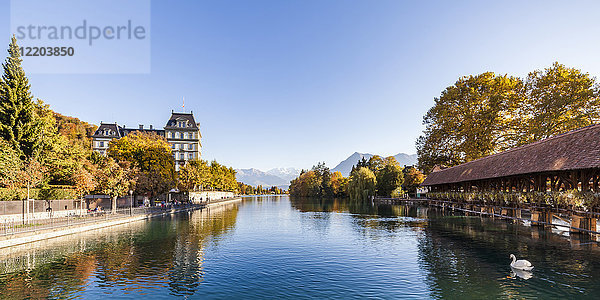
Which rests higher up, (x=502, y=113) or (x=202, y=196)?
(x=502, y=113)

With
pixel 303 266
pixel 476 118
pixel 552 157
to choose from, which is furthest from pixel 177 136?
pixel 552 157

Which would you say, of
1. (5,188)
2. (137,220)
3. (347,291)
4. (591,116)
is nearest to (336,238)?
(347,291)

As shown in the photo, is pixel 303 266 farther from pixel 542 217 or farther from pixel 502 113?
pixel 502 113

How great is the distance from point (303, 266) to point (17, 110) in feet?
120

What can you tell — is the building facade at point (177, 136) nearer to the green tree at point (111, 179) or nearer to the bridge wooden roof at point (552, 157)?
the green tree at point (111, 179)

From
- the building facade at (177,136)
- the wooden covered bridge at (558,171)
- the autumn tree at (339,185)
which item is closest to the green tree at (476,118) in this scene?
the wooden covered bridge at (558,171)

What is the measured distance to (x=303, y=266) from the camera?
1823cm

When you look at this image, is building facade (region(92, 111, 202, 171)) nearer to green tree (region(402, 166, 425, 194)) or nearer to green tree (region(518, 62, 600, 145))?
green tree (region(402, 166, 425, 194))

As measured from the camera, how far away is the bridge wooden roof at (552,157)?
22703 millimetres

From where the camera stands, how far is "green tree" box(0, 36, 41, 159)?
34.0 m

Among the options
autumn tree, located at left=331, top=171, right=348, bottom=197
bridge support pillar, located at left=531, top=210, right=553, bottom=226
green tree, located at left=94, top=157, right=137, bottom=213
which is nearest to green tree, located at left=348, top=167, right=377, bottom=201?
autumn tree, located at left=331, top=171, right=348, bottom=197

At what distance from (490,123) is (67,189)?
2333 inches

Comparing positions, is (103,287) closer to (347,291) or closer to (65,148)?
(347,291)

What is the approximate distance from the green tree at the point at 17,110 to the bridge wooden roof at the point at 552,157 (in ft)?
165
